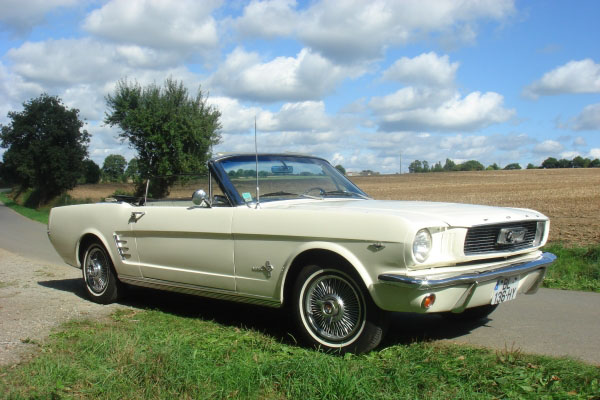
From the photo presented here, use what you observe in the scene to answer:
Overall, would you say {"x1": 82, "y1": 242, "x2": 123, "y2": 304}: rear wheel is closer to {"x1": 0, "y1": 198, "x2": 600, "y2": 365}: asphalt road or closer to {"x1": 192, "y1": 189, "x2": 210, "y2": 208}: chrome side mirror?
{"x1": 0, "y1": 198, "x2": 600, "y2": 365}: asphalt road

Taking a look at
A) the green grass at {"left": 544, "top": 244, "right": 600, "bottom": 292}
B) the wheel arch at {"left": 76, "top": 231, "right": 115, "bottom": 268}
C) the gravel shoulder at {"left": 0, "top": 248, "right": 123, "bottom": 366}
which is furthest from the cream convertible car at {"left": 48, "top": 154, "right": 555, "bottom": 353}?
the green grass at {"left": 544, "top": 244, "right": 600, "bottom": 292}

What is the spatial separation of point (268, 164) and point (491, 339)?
2489 millimetres

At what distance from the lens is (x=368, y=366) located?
3893 millimetres

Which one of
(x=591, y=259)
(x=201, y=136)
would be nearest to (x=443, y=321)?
(x=591, y=259)

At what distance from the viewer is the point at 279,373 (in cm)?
372

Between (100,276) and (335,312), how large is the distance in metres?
3.39

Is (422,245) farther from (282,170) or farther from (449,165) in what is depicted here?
(449,165)

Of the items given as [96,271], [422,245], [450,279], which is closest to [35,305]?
[96,271]

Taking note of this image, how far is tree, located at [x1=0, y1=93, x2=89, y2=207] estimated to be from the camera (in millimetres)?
41781

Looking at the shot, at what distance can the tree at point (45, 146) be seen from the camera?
1645 inches

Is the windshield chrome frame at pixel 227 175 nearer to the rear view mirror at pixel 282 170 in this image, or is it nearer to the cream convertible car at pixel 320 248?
the cream convertible car at pixel 320 248

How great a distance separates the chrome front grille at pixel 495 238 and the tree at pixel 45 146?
1605 inches

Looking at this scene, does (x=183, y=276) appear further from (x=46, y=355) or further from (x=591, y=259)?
(x=591, y=259)

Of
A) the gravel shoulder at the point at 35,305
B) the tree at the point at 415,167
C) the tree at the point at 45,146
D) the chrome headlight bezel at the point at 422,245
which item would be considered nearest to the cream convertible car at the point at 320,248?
the chrome headlight bezel at the point at 422,245
